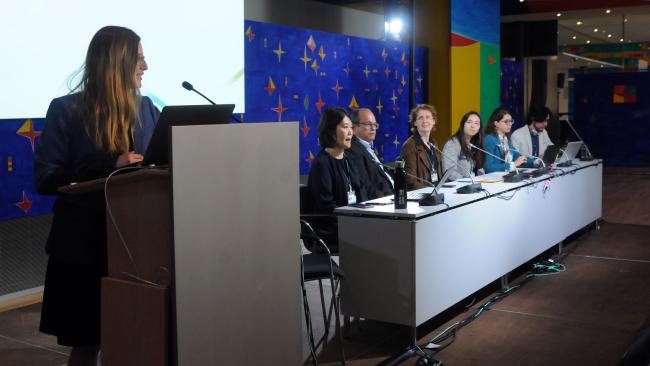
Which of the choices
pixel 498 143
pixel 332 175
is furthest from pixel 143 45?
pixel 498 143

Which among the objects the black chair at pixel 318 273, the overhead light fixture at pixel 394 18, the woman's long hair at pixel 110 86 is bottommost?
the black chair at pixel 318 273

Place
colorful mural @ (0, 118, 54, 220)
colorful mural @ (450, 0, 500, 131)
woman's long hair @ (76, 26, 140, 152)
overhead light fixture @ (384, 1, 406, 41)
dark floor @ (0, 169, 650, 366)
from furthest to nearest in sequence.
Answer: overhead light fixture @ (384, 1, 406, 41) → colorful mural @ (450, 0, 500, 131) → colorful mural @ (0, 118, 54, 220) → dark floor @ (0, 169, 650, 366) → woman's long hair @ (76, 26, 140, 152)

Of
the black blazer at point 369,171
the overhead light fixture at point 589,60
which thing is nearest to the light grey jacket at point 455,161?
the black blazer at point 369,171

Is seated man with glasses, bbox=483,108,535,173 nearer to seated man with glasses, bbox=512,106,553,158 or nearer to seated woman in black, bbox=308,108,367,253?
seated man with glasses, bbox=512,106,553,158

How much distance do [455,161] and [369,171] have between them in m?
1.22

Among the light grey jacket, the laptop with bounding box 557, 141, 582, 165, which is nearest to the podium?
the light grey jacket

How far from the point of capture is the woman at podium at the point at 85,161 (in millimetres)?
2059

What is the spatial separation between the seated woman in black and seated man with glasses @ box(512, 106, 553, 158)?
137 inches

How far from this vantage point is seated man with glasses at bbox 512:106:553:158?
7.19 m

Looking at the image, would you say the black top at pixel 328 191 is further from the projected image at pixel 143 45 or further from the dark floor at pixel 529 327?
the projected image at pixel 143 45

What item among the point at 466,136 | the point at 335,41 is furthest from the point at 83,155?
the point at 335,41

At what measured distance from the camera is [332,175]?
406 cm

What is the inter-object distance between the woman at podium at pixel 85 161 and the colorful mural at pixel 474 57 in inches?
288

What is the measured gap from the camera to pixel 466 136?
18.4 ft
